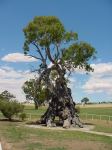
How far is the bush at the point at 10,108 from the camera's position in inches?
1881

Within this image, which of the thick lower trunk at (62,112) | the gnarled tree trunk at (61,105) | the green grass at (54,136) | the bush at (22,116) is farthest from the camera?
the bush at (22,116)

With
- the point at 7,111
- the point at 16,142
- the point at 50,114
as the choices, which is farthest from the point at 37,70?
the point at 16,142

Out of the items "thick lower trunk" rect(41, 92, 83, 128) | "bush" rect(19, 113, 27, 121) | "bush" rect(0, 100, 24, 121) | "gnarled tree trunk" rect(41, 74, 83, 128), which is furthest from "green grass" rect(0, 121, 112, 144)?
"bush" rect(19, 113, 27, 121)

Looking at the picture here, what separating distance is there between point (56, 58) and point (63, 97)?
13.1 ft

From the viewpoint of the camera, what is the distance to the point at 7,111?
47875mm

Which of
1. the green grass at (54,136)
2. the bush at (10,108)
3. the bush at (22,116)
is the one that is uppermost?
the bush at (10,108)

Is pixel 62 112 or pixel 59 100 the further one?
pixel 59 100

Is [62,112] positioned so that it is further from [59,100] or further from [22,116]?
[22,116]

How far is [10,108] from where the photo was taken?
156 ft

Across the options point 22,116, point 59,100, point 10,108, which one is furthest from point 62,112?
point 22,116

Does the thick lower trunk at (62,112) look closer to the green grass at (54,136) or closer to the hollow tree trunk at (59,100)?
the hollow tree trunk at (59,100)

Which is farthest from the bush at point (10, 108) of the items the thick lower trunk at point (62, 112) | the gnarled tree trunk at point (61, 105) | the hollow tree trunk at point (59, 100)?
the hollow tree trunk at point (59, 100)

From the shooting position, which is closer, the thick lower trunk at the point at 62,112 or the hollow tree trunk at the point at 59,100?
the thick lower trunk at the point at 62,112

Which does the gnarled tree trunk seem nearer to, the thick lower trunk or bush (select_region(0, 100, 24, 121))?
the thick lower trunk
